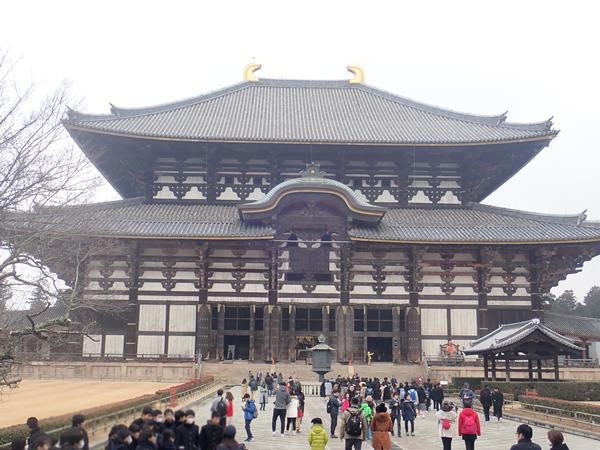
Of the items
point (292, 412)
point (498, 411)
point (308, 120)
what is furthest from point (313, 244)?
point (292, 412)

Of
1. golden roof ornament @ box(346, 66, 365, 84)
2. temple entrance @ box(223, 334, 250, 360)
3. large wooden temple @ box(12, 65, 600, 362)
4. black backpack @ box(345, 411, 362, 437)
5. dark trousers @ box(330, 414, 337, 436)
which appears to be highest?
golden roof ornament @ box(346, 66, 365, 84)

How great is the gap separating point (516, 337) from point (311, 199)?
15175 mm

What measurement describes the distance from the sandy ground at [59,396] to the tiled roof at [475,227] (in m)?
15.1

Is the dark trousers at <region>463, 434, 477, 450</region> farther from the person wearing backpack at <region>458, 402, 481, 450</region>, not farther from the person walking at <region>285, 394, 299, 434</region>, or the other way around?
the person walking at <region>285, 394, 299, 434</region>

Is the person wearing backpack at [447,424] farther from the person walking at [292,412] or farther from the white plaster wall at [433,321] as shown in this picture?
the white plaster wall at [433,321]

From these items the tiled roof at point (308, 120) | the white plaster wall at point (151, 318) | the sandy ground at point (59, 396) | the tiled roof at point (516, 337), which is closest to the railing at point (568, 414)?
the tiled roof at point (516, 337)

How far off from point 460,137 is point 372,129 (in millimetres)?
5992

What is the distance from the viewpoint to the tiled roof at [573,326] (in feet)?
137

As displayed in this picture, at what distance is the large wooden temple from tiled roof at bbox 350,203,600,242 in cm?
12

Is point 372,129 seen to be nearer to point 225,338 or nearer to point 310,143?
point 310,143

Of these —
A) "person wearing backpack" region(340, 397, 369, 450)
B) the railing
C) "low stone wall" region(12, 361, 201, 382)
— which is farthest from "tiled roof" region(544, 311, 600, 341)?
"person wearing backpack" region(340, 397, 369, 450)

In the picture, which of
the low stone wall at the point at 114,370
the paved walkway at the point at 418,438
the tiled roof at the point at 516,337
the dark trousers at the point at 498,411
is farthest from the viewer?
the low stone wall at the point at 114,370

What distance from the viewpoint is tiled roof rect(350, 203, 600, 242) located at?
36.6m

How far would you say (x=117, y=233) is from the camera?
35094mm
